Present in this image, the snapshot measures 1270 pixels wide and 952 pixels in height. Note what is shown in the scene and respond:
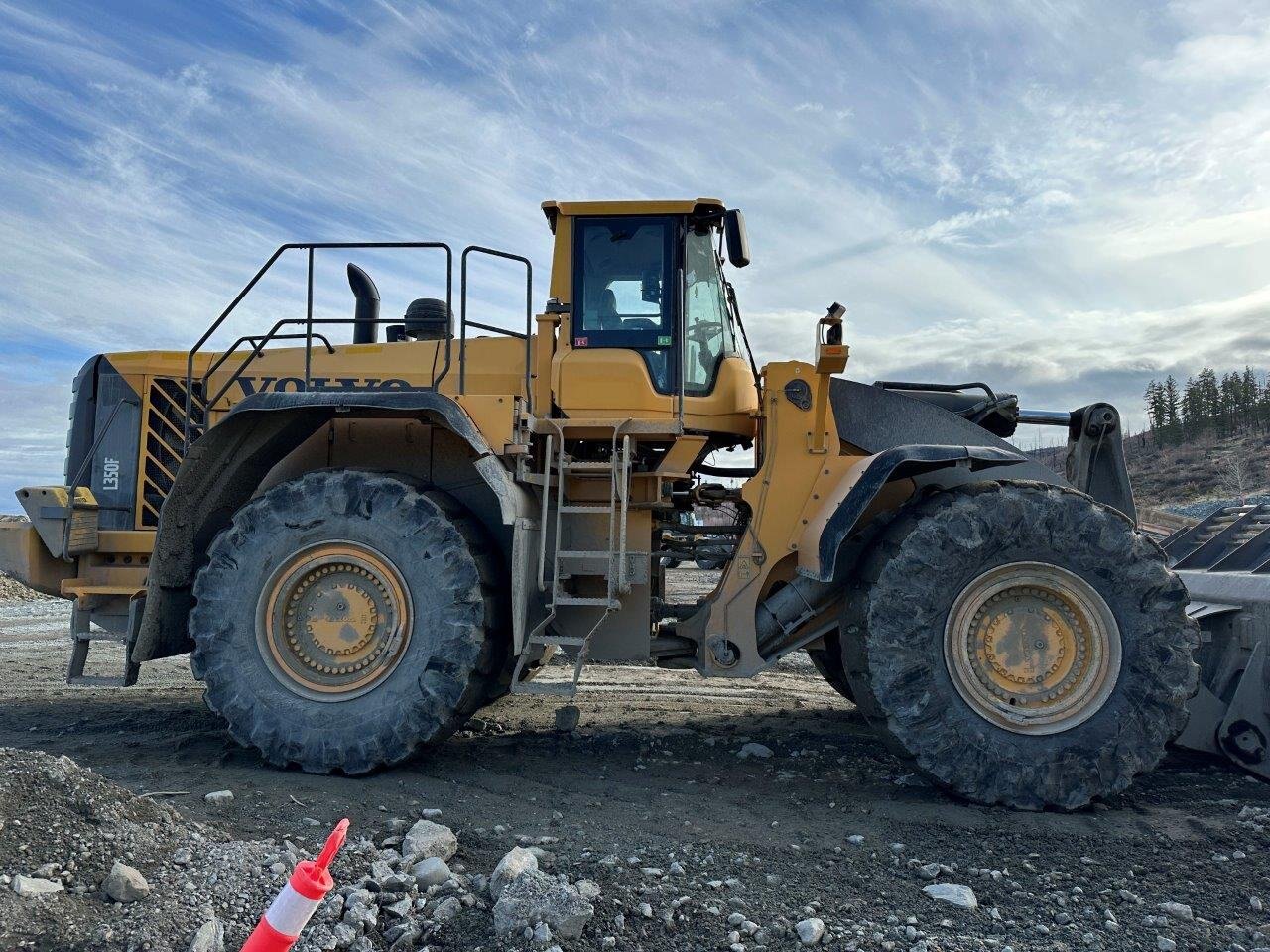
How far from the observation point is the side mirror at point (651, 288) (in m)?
5.61

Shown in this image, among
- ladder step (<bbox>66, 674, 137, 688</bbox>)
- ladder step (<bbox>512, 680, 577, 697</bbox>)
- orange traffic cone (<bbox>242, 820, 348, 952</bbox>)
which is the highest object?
orange traffic cone (<bbox>242, 820, 348, 952</bbox>)

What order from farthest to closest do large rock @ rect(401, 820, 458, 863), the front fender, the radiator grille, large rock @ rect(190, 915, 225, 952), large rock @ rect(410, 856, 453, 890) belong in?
1. the radiator grille
2. the front fender
3. large rock @ rect(401, 820, 458, 863)
4. large rock @ rect(410, 856, 453, 890)
5. large rock @ rect(190, 915, 225, 952)

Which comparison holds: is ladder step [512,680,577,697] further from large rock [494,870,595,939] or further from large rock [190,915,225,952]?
large rock [190,915,225,952]

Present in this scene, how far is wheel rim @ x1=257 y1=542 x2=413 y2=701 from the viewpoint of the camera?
494 centimetres

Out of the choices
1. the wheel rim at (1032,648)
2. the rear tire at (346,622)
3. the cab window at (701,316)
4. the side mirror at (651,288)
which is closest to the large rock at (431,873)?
the rear tire at (346,622)

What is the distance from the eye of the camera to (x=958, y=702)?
4.60 m

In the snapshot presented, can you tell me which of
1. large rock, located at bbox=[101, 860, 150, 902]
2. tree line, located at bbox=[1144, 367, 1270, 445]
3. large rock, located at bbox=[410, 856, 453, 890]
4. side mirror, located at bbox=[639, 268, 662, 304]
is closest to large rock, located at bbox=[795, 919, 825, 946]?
large rock, located at bbox=[410, 856, 453, 890]

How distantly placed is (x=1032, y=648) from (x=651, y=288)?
2993 millimetres

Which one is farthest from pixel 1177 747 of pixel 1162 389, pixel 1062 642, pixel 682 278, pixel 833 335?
pixel 1162 389

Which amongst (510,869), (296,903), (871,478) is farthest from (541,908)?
(871,478)

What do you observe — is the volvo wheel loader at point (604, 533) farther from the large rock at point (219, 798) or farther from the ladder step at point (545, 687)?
the large rock at point (219, 798)

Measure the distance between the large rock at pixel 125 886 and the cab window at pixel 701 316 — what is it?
3717mm

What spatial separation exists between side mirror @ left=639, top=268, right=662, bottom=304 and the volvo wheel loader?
0.12 ft

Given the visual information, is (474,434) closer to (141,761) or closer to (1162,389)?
(141,761)
